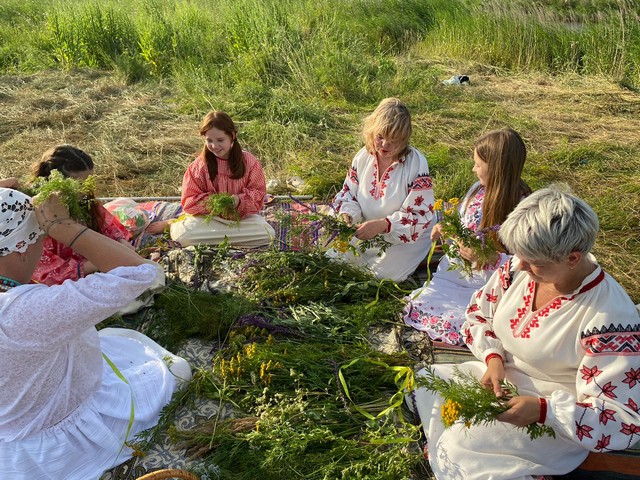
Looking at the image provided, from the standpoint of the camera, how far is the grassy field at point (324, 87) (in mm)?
5977

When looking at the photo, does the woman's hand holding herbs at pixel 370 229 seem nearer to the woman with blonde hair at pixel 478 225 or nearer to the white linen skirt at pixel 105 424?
the woman with blonde hair at pixel 478 225

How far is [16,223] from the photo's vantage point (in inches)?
86.8

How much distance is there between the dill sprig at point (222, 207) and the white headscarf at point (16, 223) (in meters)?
2.02

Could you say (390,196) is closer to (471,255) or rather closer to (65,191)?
(471,255)

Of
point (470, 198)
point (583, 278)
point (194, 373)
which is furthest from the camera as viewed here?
point (470, 198)

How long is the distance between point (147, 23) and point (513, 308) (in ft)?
31.5

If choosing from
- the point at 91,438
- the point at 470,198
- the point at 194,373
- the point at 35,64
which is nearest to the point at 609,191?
the point at 470,198

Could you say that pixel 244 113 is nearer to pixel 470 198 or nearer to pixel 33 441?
pixel 470 198

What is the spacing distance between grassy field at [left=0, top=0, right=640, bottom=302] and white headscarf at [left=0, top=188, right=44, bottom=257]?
3.44 meters

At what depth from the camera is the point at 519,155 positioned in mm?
3328

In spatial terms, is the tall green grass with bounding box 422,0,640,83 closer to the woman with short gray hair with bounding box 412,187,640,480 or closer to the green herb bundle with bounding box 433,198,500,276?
the green herb bundle with bounding box 433,198,500,276

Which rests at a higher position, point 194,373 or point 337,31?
point 337,31

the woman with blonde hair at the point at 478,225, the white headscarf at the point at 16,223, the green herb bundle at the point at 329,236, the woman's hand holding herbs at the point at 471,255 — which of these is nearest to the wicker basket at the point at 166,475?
the white headscarf at the point at 16,223

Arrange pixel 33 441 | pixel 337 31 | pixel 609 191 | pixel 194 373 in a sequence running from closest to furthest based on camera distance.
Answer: pixel 33 441 → pixel 194 373 → pixel 609 191 → pixel 337 31
